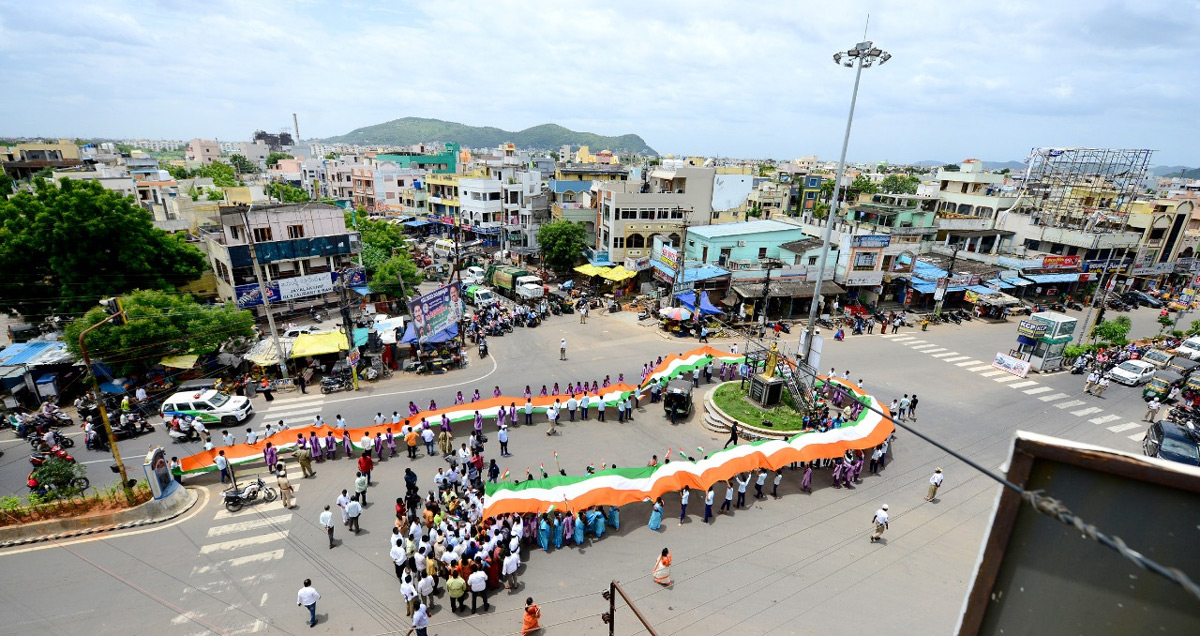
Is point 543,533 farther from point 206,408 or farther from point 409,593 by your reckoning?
point 206,408

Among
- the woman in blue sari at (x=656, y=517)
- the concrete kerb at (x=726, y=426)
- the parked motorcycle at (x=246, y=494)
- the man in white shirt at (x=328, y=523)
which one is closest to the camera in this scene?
the man in white shirt at (x=328, y=523)

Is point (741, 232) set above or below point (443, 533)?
above

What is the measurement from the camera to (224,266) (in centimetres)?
3378

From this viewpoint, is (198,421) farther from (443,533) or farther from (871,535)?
(871,535)

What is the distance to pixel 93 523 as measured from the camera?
1459 centimetres

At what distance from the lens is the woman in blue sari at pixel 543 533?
1402 cm

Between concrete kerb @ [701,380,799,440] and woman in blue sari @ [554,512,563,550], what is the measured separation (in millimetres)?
9551

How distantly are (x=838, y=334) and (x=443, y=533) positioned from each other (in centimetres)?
2894

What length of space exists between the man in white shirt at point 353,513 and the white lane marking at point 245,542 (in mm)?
1870

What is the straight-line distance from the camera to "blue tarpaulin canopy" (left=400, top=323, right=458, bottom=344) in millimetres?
27203

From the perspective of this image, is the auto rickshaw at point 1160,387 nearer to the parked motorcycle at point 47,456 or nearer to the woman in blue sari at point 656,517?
the woman in blue sari at point 656,517

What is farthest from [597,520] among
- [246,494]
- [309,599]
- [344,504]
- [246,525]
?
[246,494]

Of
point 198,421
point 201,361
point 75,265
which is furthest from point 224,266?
point 198,421

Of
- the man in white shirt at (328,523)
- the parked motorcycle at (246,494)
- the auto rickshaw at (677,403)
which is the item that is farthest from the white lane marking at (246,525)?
the auto rickshaw at (677,403)
